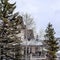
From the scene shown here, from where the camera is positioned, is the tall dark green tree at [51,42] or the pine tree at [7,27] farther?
the tall dark green tree at [51,42]

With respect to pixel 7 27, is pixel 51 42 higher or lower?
lower

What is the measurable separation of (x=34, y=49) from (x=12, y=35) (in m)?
18.9

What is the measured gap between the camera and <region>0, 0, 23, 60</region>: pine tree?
45.9 m

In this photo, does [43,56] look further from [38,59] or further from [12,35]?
[12,35]

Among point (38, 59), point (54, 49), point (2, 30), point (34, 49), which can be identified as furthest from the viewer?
point (34, 49)

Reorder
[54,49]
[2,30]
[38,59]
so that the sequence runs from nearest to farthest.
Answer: [2,30] < [54,49] < [38,59]

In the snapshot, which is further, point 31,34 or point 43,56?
point 31,34

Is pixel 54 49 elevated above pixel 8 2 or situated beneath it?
situated beneath

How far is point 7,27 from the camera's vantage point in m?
46.2

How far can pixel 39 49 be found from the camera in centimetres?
6506

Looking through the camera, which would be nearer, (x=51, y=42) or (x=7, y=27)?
(x=7, y=27)

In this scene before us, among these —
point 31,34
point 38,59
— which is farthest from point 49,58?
point 31,34

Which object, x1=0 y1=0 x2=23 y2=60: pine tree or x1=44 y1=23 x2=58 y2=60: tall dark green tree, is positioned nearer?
x1=0 y1=0 x2=23 y2=60: pine tree

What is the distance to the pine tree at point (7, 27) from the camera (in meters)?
45.9
